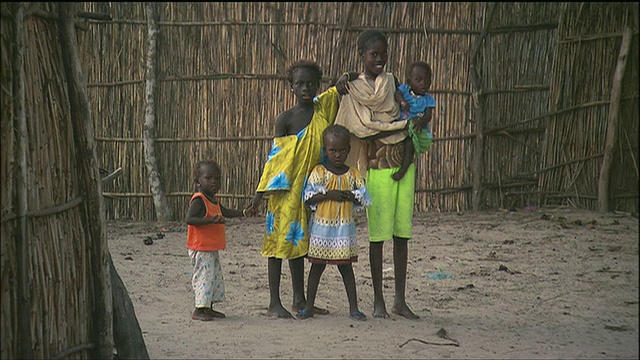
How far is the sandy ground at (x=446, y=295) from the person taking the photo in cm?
481

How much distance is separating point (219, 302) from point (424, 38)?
4710 mm

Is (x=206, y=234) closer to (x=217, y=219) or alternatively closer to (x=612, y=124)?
(x=217, y=219)

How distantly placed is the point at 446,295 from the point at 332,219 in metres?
1.33

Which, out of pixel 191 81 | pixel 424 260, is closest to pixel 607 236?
pixel 424 260

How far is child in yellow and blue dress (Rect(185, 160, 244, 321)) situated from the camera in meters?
5.33

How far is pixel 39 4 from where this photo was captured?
3689 mm

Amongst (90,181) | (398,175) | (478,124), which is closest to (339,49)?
(478,124)

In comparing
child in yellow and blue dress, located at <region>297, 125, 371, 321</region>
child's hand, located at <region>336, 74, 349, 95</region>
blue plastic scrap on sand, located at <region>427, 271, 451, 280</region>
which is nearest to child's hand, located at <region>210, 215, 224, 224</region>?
child in yellow and blue dress, located at <region>297, 125, 371, 321</region>

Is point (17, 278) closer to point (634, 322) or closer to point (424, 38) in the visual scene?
point (634, 322)

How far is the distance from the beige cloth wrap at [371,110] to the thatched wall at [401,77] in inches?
153

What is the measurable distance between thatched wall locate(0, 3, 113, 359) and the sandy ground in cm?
85

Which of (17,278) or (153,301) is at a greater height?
(17,278)

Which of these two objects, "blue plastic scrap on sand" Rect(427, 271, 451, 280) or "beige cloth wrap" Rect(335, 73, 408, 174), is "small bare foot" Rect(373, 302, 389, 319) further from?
"blue plastic scrap on sand" Rect(427, 271, 451, 280)

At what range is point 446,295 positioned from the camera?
Result: 20.4 feet
